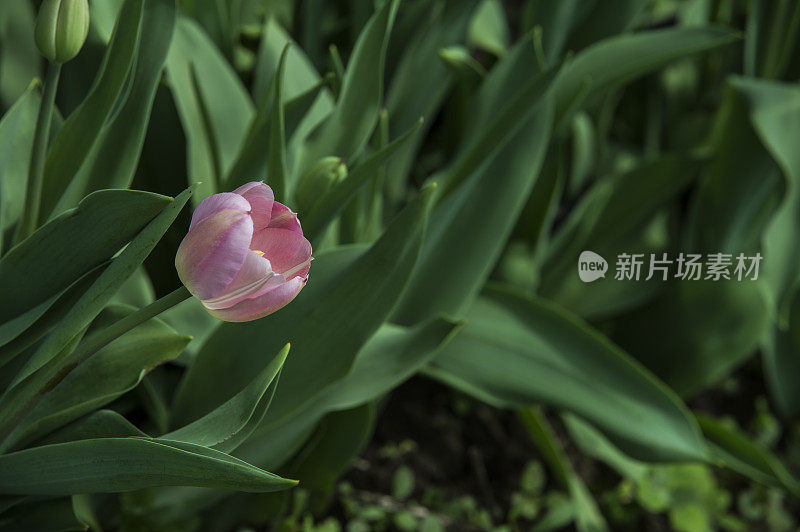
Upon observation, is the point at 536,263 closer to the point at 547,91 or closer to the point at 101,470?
the point at 547,91

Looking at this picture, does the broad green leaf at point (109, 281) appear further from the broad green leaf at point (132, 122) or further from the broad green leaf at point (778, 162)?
the broad green leaf at point (778, 162)

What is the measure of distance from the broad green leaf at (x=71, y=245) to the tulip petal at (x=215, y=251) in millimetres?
86

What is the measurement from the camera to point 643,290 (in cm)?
133

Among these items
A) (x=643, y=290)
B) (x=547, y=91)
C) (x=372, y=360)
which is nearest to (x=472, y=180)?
(x=547, y=91)

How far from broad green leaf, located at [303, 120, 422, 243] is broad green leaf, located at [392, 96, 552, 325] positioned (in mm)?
239

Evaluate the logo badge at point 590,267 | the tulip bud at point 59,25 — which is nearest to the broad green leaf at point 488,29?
the logo badge at point 590,267

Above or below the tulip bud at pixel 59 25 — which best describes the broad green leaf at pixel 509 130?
below

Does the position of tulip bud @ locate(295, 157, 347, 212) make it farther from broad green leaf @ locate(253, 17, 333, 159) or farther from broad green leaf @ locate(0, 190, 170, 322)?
broad green leaf @ locate(253, 17, 333, 159)

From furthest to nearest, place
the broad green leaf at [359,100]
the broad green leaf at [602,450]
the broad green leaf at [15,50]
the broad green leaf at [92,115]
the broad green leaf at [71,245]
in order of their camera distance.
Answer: the broad green leaf at [602,450] → the broad green leaf at [15,50] → the broad green leaf at [359,100] → the broad green leaf at [92,115] → the broad green leaf at [71,245]

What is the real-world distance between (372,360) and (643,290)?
63 centimetres

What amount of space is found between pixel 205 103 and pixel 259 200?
492 mm

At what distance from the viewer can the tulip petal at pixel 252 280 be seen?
47 cm

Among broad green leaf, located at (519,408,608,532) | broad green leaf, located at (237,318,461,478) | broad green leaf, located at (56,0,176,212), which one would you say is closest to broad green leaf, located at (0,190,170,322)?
broad green leaf, located at (56,0,176,212)

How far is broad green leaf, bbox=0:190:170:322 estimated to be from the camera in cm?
58
